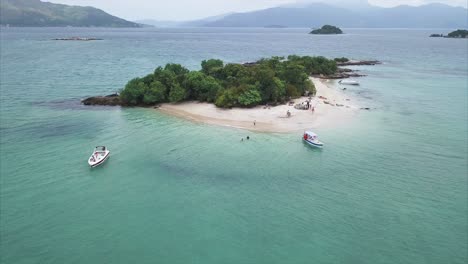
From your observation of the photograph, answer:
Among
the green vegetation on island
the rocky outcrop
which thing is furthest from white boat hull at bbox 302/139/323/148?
the rocky outcrop

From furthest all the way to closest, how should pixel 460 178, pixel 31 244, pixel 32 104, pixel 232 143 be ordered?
pixel 32 104, pixel 232 143, pixel 460 178, pixel 31 244

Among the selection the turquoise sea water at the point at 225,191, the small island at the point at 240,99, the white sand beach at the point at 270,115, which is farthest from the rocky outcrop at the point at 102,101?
the white sand beach at the point at 270,115

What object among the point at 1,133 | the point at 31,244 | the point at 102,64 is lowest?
the point at 31,244

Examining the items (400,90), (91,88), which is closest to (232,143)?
(91,88)

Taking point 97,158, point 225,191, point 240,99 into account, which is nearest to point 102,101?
point 240,99

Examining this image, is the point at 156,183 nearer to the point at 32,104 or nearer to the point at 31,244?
the point at 31,244

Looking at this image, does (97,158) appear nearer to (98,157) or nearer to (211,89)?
(98,157)

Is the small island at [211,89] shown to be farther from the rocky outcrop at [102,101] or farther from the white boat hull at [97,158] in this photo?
the white boat hull at [97,158]

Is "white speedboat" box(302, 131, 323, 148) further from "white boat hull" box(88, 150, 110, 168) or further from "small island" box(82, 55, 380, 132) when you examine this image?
"white boat hull" box(88, 150, 110, 168)
